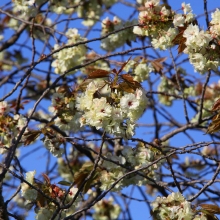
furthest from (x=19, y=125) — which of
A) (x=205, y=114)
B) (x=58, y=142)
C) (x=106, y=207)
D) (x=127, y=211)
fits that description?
(x=106, y=207)

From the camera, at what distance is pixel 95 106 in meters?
2.27

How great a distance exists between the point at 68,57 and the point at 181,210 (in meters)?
1.73

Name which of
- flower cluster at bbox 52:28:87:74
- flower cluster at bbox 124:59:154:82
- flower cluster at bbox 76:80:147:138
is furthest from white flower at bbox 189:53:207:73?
flower cluster at bbox 52:28:87:74

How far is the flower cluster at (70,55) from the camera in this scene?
3863 mm

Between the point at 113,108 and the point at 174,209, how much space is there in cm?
57

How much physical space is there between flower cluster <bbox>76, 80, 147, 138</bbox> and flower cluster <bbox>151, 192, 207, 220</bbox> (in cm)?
42

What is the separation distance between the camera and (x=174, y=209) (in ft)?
8.15

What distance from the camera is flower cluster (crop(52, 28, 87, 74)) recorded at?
12.7ft

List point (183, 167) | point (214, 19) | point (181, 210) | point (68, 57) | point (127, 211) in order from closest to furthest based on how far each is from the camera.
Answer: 1. point (181, 210)
2. point (214, 19)
3. point (68, 57)
4. point (127, 211)
5. point (183, 167)

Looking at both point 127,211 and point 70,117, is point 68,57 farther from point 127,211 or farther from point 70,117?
point 127,211

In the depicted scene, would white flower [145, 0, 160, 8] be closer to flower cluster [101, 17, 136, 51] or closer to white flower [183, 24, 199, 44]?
white flower [183, 24, 199, 44]

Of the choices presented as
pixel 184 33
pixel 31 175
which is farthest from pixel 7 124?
pixel 184 33

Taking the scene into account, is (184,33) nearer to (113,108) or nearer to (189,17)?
(189,17)

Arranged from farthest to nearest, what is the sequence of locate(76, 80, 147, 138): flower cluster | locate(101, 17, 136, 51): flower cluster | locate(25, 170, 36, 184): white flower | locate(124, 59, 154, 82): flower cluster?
locate(101, 17, 136, 51): flower cluster → locate(124, 59, 154, 82): flower cluster → locate(25, 170, 36, 184): white flower → locate(76, 80, 147, 138): flower cluster
